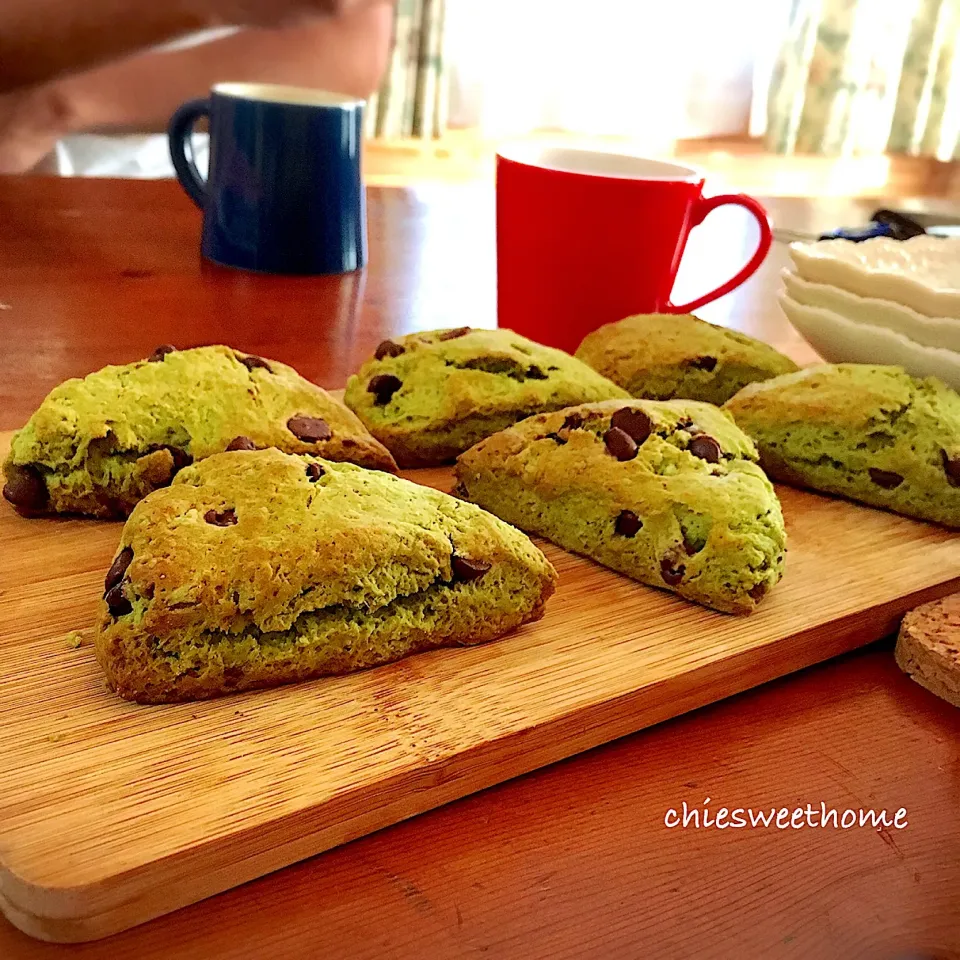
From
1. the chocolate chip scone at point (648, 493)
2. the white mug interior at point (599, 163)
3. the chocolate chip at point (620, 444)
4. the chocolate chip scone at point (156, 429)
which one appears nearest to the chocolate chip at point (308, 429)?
the chocolate chip scone at point (156, 429)

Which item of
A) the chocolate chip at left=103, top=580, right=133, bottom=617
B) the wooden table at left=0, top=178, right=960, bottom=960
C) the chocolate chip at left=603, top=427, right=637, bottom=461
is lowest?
the wooden table at left=0, top=178, right=960, bottom=960

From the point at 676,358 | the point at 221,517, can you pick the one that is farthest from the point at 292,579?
the point at 676,358

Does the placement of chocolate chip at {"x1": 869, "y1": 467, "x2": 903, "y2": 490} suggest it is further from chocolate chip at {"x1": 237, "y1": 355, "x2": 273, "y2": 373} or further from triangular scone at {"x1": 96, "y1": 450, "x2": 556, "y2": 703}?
chocolate chip at {"x1": 237, "y1": 355, "x2": 273, "y2": 373}

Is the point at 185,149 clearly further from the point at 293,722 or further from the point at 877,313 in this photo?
the point at 293,722

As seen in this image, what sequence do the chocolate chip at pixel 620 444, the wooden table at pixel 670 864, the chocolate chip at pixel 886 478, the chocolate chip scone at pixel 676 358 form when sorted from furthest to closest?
the chocolate chip scone at pixel 676 358 < the chocolate chip at pixel 886 478 < the chocolate chip at pixel 620 444 < the wooden table at pixel 670 864

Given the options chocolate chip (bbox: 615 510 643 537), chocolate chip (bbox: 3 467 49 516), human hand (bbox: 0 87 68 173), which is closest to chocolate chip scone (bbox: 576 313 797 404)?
chocolate chip (bbox: 615 510 643 537)

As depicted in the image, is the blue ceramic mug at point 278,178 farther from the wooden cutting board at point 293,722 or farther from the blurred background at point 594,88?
the blurred background at point 594,88
